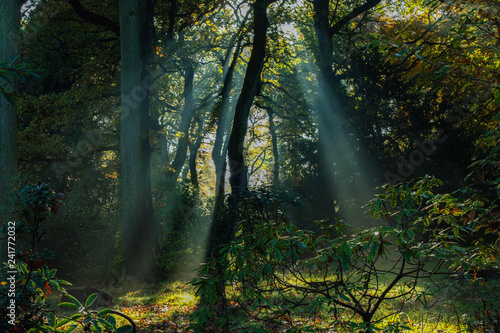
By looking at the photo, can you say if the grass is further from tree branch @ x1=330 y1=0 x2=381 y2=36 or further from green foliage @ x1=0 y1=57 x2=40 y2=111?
tree branch @ x1=330 y1=0 x2=381 y2=36

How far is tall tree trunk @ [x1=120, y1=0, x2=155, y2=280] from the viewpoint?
10789 millimetres

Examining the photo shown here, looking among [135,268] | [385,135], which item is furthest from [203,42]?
[135,268]

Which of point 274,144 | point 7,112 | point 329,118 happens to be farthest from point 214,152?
point 7,112

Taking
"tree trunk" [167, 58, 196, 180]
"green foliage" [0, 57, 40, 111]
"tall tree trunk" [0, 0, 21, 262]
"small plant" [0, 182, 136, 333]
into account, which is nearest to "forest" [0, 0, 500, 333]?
"tall tree trunk" [0, 0, 21, 262]

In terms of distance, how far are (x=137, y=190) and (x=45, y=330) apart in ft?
25.1

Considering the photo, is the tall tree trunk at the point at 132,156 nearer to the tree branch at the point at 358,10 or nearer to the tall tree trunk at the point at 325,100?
the tall tree trunk at the point at 325,100

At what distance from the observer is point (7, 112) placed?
30.6 feet

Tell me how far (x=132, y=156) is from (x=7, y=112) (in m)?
3.06

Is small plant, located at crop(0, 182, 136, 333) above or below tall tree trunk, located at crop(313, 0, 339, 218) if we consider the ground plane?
below

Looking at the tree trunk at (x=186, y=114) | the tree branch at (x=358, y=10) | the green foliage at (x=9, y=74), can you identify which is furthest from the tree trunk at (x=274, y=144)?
the green foliage at (x=9, y=74)

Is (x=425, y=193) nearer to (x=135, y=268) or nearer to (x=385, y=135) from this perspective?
(x=135, y=268)

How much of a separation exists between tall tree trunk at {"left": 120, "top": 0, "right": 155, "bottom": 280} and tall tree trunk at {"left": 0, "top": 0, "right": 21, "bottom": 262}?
8.31 ft

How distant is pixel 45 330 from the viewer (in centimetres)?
342

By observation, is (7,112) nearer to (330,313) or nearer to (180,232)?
(180,232)
